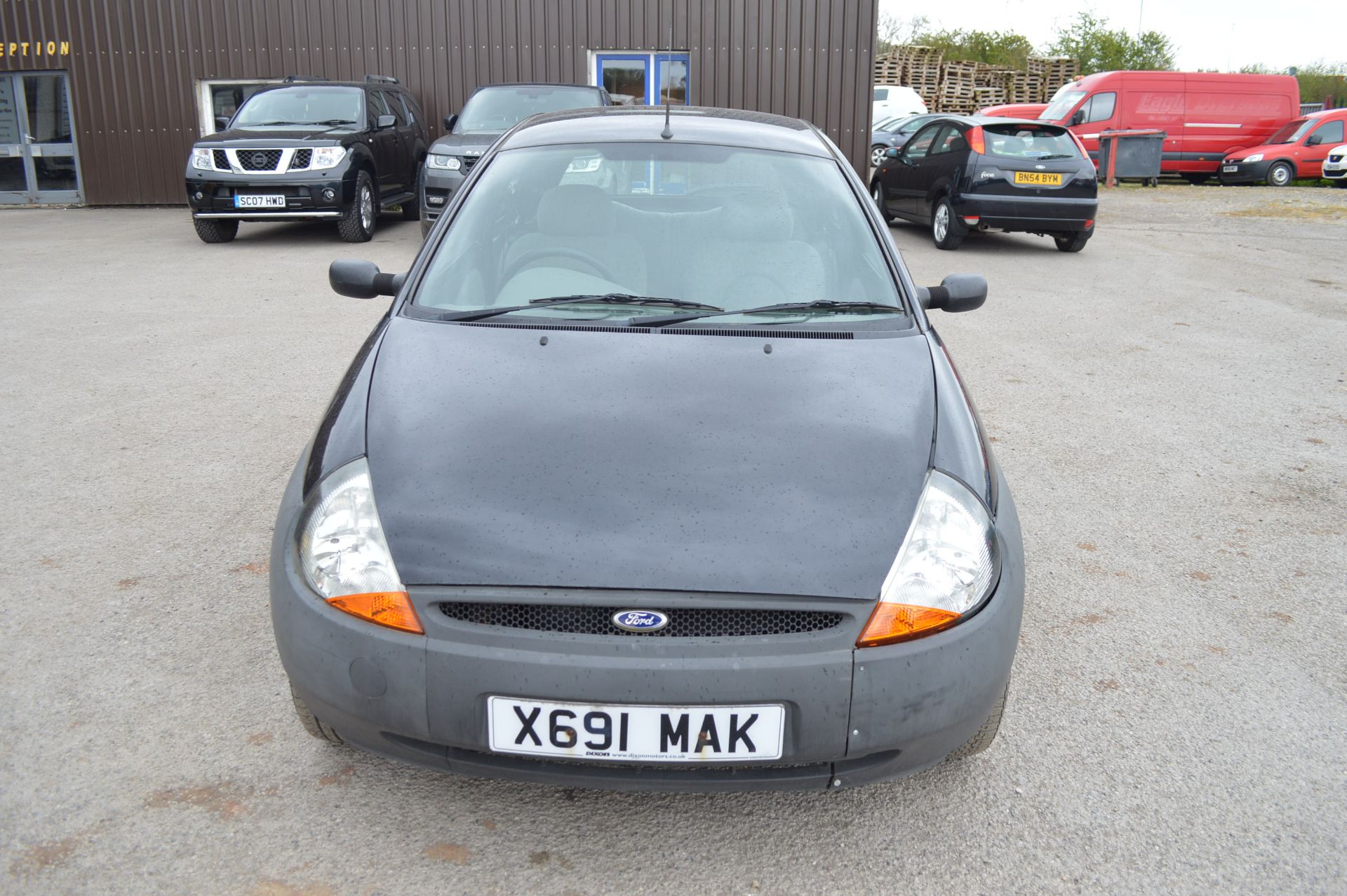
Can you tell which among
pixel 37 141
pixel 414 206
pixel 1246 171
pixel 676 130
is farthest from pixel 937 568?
pixel 1246 171

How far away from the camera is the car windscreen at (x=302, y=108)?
12047mm

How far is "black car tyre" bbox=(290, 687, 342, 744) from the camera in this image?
89.1 inches

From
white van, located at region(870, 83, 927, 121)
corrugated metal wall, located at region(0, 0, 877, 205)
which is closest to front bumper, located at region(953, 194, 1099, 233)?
corrugated metal wall, located at region(0, 0, 877, 205)

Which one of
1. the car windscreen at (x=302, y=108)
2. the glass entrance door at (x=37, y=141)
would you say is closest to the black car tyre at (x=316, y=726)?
the car windscreen at (x=302, y=108)

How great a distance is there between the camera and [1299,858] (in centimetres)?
221

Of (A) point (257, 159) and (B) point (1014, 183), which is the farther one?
(B) point (1014, 183)

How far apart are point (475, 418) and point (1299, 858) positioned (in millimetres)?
2003

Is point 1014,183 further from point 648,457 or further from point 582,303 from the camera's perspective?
point 648,457

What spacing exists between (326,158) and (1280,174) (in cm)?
1929

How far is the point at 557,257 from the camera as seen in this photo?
3.17 metres

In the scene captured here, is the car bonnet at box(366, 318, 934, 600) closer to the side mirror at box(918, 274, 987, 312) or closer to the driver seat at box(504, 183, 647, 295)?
the driver seat at box(504, 183, 647, 295)

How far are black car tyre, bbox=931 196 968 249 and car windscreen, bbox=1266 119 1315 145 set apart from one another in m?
13.8

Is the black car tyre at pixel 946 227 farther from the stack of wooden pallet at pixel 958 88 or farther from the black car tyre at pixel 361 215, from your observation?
the stack of wooden pallet at pixel 958 88

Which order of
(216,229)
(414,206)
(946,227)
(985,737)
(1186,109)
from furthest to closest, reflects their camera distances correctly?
1. (1186,109)
2. (414,206)
3. (216,229)
4. (946,227)
5. (985,737)
